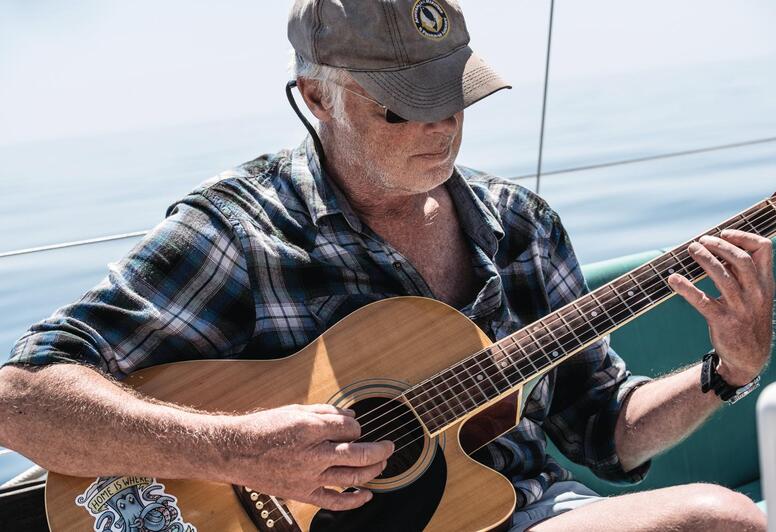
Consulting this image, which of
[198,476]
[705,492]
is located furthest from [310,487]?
[705,492]

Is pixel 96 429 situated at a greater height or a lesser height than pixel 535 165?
greater

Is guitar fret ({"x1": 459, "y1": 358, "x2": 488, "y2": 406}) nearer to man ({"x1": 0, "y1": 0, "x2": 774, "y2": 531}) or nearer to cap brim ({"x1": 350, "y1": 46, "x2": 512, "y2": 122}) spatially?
man ({"x1": 0, "y1": 0, "x2": 774, "y2": 531})

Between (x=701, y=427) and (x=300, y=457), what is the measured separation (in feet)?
4.40

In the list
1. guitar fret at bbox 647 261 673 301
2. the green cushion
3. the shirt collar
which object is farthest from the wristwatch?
the green cushion

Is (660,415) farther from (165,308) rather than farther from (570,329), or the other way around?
(165,308)

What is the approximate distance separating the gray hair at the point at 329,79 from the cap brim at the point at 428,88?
45mm

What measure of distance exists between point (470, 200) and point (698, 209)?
4.11 metres

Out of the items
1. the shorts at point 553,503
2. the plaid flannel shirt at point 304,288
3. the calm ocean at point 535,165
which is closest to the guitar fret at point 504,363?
the plaid flannel shirt at point 304,288

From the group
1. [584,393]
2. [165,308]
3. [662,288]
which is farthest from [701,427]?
[165,308]

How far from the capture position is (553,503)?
1.86 meters

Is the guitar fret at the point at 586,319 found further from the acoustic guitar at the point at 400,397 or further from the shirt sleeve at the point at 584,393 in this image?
the shirt sleeve at the point at 584,393

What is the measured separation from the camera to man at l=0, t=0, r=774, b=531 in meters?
1.60

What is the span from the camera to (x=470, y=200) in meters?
2.02

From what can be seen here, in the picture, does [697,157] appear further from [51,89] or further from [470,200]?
[470,200]
